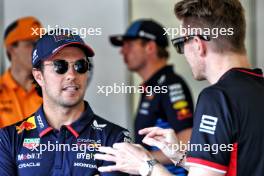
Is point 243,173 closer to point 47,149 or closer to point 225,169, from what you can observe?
point 225,169

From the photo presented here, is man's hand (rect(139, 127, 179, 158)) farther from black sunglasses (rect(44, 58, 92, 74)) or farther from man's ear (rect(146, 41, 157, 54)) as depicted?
man's ear (rect(146, 41, 157, 54))

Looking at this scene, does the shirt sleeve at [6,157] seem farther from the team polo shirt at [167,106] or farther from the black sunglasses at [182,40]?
the team polo shirt at [167,106]

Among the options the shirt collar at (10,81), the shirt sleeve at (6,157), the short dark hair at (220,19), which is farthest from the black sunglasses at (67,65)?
the shirt collar at (10,81)

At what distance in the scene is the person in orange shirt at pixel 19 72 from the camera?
12.8 feet

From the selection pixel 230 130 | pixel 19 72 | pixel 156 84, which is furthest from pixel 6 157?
pixel 19 72

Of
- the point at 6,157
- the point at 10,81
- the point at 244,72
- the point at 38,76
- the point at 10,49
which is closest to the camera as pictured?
the point at 244,72

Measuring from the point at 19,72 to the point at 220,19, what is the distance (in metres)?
2.26

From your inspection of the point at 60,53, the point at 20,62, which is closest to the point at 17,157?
the point at 60,53

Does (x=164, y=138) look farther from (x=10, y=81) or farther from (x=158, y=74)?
(x=10, y=81)

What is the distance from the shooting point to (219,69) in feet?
7.29

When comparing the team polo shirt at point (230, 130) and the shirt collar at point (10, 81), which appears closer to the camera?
the team polo shirt at point (230, 130)

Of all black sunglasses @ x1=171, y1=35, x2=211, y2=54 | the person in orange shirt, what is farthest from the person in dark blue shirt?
the person in orange shirt

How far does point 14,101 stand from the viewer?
12.9 feet

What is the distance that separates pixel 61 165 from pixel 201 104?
2.49 ft
